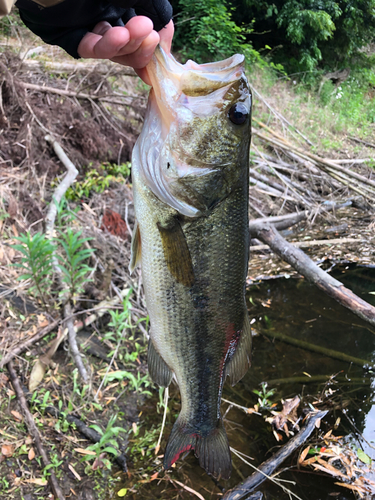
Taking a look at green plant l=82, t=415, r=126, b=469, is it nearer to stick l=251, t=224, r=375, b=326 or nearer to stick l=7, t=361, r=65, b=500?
stick l=7, t=361, r=65, b=500

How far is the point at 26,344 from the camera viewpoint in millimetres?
2980

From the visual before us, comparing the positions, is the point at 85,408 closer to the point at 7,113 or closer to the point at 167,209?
the point at 167,209

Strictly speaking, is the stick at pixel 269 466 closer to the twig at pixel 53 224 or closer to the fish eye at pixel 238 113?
the twig at pixel 53 224

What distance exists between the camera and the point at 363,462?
2824 millimetres

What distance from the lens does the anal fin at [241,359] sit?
180 centimetres

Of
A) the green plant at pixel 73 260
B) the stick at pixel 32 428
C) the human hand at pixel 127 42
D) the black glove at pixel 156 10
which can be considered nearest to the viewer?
the human hand at pixel 127 42

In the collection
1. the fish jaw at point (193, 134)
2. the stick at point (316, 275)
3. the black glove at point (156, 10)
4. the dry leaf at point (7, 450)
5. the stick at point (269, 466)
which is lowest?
the stick at point (269, 466)

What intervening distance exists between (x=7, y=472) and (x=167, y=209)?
2.13 m

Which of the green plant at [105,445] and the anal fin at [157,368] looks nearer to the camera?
the anal fin at [157,368]

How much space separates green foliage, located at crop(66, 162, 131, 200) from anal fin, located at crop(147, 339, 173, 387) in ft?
10.7

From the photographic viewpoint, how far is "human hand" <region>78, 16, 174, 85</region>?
1244 mm

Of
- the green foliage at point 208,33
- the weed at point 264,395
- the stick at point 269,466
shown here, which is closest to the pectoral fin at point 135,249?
the stick at point 269,466

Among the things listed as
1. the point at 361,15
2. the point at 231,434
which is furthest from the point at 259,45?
the point at 231,434

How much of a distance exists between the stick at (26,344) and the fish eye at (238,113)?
98.0 inches
